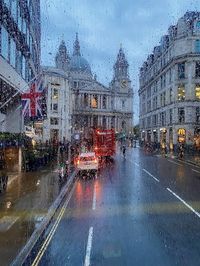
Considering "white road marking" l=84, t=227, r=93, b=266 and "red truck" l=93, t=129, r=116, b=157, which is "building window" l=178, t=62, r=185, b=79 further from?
"white road marking" l=84, t=227, r=93, b=266

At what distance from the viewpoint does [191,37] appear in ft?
269

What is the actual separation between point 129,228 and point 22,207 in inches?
231

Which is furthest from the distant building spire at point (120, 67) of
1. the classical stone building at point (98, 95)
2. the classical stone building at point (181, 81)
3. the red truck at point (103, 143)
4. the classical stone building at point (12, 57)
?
the classical stone building at point (12, 57)

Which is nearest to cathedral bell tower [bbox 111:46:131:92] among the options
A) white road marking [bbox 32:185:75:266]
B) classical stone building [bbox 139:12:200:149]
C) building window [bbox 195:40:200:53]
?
classical stone building [bbox 139:12:200:149]

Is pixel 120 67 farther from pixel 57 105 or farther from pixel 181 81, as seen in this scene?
pixel 181 81

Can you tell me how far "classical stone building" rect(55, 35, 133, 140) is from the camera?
15338 centimetres

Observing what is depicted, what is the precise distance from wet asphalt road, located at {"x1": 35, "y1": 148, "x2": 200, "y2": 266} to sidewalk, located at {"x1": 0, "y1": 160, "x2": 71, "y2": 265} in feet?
3.04

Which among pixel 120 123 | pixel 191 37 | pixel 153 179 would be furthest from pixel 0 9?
pixel 120 123

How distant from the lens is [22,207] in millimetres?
19641

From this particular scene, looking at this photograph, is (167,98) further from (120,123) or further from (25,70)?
(120,123)

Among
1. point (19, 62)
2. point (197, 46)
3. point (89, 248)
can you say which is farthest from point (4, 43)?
point (197, 46)

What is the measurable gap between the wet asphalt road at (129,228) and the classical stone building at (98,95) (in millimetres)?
121078

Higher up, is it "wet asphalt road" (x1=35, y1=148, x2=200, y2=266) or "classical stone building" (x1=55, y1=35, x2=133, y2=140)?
"classical stone building" (x1=55, y1=35, x2=133, y2=140)

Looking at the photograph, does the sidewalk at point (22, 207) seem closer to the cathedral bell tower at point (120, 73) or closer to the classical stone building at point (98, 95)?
the classical stone building at point (98, 95)
